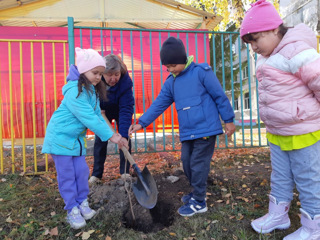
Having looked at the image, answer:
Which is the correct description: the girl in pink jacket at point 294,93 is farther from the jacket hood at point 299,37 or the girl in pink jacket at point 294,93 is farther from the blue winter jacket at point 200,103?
the blue winter jacket at point 200,103

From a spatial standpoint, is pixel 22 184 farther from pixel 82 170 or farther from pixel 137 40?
pixel 137 40

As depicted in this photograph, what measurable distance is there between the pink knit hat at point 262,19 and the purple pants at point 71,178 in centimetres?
159

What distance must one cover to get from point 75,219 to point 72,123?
0.74m

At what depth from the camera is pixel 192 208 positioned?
2064 millimetres

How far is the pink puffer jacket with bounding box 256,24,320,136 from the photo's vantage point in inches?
56.6

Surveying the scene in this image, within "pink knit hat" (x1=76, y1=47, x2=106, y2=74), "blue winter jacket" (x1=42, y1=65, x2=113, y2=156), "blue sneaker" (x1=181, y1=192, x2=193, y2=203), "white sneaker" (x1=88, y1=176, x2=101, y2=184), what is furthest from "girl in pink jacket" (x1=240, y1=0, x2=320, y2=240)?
"white sneaker" (x1=88, y1=176, x2=101, y2=184)

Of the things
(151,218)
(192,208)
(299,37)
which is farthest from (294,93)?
(151,218)

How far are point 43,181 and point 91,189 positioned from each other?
0.81 meters

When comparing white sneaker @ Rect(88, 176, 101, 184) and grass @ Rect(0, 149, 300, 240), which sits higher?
white sneaker @ Rect(88, 176, 101, 184)

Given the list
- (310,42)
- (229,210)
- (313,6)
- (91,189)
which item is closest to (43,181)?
(91,189)

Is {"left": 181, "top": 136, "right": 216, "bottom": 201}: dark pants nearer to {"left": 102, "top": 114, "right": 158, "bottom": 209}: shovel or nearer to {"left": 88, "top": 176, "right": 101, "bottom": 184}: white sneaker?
{"left": 102, "top": 114, "right": 158, "bottom": 209}: shovel

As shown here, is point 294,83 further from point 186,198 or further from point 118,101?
point 118,101

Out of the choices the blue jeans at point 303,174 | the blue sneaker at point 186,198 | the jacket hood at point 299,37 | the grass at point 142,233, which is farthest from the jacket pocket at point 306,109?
the blue sneaker at point 186,198

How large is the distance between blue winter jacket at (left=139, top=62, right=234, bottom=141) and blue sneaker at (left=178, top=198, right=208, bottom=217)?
0.54 metres
